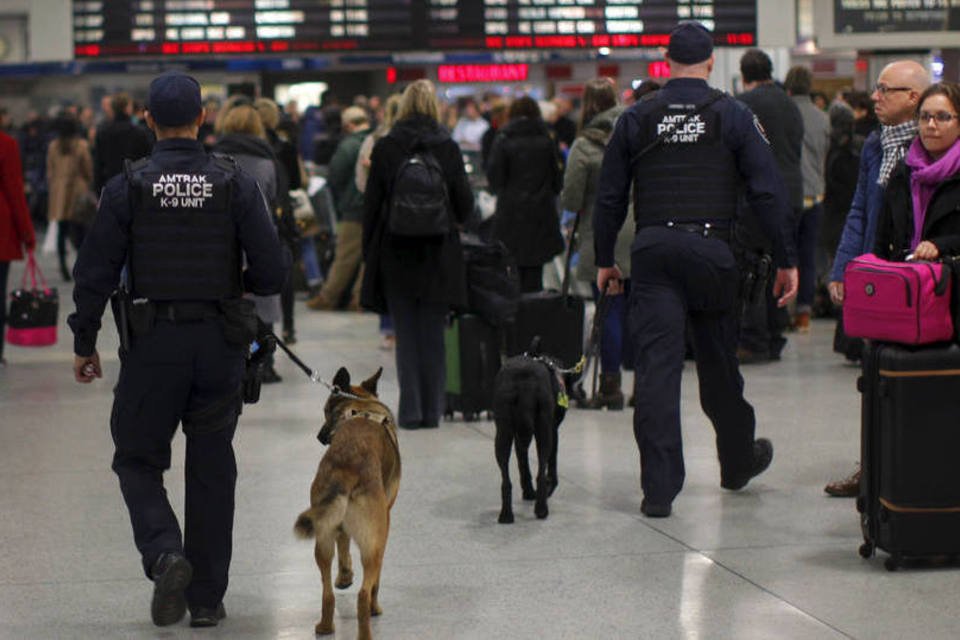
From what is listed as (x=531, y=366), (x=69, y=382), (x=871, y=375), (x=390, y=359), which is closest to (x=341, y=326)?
(x=390, y=359)

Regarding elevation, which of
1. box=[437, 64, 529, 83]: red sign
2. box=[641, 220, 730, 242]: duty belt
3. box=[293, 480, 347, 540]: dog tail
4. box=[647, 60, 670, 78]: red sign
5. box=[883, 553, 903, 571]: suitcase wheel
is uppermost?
box=[437, 64, 529, 83]: red sign

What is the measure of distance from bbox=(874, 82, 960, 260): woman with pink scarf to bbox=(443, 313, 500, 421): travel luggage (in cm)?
368

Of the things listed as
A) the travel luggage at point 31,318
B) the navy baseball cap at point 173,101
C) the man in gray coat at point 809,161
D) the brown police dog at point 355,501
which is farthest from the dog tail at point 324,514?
the man in gray coat at point 809,161

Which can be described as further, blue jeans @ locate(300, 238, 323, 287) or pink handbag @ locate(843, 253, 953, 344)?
blue jeans @ locate(300, 238, 323, 287)

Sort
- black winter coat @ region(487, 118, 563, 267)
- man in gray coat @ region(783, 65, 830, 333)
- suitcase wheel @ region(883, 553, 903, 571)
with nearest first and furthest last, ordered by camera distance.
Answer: suitcase wheel @ region(883, 553, 903, 571) → black winter coat @ region(487, 118, 563, 267) → man in gray coat @ region(783, 65, 830, 333)

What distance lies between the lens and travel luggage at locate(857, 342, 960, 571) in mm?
6379

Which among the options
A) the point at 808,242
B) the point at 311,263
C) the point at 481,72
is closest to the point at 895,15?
the point at 808,242

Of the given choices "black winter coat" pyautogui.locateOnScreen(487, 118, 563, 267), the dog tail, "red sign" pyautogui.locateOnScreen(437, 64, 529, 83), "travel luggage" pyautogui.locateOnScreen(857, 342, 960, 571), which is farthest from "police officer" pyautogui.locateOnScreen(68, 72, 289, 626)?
"red sign" pyautogui.locateOnScreen(437, 64, 529, 83)

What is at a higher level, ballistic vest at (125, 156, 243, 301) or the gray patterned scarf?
the gray patterned scarf

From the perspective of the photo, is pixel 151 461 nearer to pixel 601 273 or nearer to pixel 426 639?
pixel 426 639

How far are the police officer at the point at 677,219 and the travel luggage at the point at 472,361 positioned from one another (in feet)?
8.46

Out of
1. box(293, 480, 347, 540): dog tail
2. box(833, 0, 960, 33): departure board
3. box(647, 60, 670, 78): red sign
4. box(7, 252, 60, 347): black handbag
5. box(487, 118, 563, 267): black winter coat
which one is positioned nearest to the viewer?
box(293, 480, 347, 540): dog tail

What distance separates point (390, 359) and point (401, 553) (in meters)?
5.92

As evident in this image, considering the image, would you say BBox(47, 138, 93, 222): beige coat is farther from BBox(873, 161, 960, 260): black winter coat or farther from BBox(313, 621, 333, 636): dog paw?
BBox(313, 621, 333, 636): dog paw
